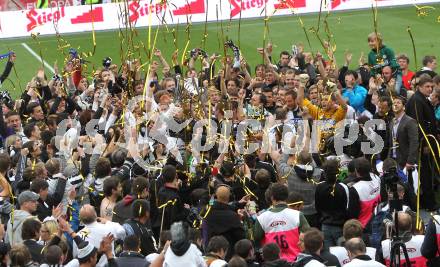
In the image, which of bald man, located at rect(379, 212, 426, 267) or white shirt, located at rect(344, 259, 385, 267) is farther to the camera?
bald man, located at rect(379, 212, 426, 267)

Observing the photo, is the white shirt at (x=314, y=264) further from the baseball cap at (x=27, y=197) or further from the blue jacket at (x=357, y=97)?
the blue jacket at (x=357, y=97)

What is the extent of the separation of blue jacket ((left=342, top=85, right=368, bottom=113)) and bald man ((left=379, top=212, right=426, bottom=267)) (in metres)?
5.04

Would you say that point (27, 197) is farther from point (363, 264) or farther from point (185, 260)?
point (363, 264)

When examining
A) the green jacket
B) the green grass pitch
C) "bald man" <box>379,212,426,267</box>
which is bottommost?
"bald man" <box>379,212,426,267</box>

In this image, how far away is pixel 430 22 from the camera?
80.6 feet

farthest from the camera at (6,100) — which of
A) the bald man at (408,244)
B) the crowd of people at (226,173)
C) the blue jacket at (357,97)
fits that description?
the bald man at (408,244)

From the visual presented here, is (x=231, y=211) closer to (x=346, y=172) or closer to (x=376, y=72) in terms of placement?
(x=346, y=172)

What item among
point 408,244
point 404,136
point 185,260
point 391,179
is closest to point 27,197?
point 185,260

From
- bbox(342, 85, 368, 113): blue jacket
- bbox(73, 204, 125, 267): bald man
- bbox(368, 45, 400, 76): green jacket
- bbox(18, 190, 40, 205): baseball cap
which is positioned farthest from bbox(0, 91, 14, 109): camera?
bbox(73, 204, 125, 267): bald man

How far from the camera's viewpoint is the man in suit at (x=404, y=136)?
11.5m

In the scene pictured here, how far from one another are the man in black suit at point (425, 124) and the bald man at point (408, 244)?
2939 mm

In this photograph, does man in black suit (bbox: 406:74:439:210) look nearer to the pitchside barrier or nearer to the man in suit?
the man in suit

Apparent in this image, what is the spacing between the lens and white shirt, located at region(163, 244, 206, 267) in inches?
321

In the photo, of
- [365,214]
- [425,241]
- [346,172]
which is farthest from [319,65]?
[425,241]
